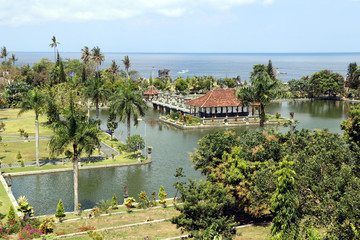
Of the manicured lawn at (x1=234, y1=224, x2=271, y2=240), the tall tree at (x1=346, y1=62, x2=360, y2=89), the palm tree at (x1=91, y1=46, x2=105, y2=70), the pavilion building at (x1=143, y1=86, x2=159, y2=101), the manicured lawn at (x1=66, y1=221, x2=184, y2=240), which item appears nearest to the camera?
the manicured lawn at (x1=234, y1=224, x2=271, y2=240)

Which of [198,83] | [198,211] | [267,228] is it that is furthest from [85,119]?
[198,83]

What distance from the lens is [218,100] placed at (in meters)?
81.1

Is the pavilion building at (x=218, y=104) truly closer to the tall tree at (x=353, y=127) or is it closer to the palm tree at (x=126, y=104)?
the palm tree at (x=126, y=104)

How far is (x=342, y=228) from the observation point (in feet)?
70.5

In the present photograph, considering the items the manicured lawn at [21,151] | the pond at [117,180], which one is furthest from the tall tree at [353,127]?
the manicured lawn at [21,151]

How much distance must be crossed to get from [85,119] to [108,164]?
626 inches

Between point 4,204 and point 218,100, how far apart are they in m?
54.2

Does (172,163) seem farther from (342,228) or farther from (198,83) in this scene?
(198,83)

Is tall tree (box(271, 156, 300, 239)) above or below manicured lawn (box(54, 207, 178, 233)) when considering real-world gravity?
above

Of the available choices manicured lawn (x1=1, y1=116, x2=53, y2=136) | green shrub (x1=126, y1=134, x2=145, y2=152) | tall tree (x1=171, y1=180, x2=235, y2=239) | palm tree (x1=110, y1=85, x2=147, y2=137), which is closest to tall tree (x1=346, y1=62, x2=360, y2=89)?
palm tree (x1=110, y1=85, x2=147, y2=137)

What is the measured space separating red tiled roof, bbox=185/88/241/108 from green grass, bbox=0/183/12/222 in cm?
4903

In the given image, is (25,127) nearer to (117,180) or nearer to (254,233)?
(117,180)

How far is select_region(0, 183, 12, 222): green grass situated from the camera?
30984 mm

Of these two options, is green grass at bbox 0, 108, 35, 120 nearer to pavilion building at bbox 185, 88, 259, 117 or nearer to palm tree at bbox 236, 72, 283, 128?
pavilion building at bbox 185, 88, 259, 117
